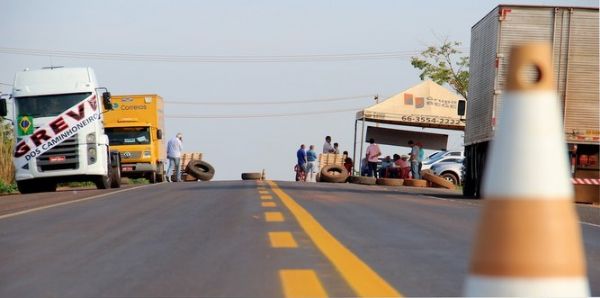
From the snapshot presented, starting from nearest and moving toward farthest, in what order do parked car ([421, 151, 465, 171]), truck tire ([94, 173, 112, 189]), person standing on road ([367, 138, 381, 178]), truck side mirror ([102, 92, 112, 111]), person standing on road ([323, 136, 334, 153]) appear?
truck side mirror ([102, 92, 112, 111]) < truck tire ([94, 173, 112, 189]) < person standing on road ([367, 138, 381, 178]) < person standing on road ([323, 136, 334, 153]) < parked car ([421, 151, 465, 171])

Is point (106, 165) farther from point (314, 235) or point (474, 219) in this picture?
point (314, 235)

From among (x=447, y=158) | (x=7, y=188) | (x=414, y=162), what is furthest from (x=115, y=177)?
(x=447, y=158)

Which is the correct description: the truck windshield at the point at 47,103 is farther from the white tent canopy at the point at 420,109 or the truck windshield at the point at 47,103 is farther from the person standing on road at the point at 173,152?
the white tent canopy at the point at 420,109

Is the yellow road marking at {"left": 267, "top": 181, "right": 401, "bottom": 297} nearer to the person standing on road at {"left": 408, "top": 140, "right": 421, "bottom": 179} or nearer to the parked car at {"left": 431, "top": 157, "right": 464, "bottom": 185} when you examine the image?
the person standing on road at {"left": 408, "top": 140, "right": 421, "bottom": 179}

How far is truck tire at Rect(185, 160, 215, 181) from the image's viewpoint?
148ft

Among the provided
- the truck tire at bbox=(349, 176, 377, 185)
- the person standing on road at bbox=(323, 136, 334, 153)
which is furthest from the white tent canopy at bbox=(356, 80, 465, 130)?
the truck tire at bbox=(349, 176, 377, 185)

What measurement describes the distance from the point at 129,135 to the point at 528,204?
40358 mm

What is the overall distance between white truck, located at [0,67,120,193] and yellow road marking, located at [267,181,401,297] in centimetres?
1660

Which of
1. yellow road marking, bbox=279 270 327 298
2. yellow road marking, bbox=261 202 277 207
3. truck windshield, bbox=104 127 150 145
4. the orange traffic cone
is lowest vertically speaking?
truck windshield, bbox=104 127 150 145

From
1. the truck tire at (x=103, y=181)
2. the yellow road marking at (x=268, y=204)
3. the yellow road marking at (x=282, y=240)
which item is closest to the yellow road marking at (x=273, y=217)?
the yellow road marking at (x=282, y=240)

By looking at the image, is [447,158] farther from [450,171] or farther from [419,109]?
[419,109]

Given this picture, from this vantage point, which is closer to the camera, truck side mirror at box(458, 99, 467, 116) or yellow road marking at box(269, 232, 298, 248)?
yellow road marking at box(269, 232, 298, 248)

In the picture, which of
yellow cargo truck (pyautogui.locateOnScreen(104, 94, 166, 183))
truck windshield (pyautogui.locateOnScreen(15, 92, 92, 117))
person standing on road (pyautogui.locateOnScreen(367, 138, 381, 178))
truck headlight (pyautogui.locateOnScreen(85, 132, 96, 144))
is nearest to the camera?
truck windshield (pyautogui.locateOnScreen(15, 92, 92, 117))

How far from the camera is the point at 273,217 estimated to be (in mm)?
12352
